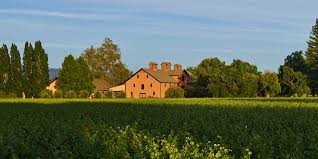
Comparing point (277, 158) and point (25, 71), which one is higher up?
point (25, 71)

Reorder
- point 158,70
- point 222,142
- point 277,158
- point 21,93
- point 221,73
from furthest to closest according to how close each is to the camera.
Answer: point 158,70, point 21,93, point 221,73, point 222,142, point 277,158

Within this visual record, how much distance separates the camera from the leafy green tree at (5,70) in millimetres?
103000

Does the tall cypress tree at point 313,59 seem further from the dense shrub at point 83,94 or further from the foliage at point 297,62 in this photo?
the dense shrub at point 83,94

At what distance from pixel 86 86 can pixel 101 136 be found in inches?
3781

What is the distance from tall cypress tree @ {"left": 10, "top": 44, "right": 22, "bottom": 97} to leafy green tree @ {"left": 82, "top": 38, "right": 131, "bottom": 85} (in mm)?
19789

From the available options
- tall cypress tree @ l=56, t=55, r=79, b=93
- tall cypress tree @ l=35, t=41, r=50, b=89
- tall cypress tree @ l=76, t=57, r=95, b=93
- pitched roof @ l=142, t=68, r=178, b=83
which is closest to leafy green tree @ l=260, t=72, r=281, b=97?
pitched roof @ l=142, t=68, r=178, b=83

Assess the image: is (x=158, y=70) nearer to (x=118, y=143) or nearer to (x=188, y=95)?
(x=188, y=95)

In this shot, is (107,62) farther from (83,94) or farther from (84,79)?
(83,94)

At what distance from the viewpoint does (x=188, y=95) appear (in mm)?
102812

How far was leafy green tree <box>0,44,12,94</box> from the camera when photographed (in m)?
103

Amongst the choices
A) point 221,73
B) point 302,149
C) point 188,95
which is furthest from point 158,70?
point 302,149

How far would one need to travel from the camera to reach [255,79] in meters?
97.2

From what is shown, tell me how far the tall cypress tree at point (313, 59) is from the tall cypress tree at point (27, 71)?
52.5 meters

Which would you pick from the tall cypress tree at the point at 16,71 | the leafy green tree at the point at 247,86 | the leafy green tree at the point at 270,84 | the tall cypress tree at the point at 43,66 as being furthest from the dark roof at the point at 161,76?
the tall cypress tree at the point at 16,71
